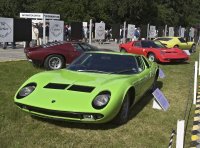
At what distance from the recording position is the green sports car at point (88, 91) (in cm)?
623

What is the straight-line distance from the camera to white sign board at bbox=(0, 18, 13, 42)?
60.3 feet

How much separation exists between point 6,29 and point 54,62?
6191 millimetres

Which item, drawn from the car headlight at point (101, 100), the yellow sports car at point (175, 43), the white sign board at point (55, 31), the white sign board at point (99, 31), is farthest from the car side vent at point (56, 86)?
the white sign board at point (99, 31)

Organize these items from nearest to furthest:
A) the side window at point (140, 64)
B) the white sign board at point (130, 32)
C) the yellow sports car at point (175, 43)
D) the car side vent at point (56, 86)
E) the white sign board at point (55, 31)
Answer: the car side vent at point (56, 86) < the side window at point (140, 64) < the white sign board at point (55, 31) < the yellow sports car at point (175, 43) < the white sign board at point (130, 32)

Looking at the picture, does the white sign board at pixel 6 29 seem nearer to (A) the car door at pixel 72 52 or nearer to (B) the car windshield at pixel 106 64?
(A) the car door at pixel 72 52

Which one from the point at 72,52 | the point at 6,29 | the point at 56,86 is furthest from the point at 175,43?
the point at 56,86

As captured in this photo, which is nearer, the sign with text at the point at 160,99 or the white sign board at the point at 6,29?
the sign with text at the point at 160,99

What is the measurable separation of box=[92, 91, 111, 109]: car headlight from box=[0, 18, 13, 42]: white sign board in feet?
42.6

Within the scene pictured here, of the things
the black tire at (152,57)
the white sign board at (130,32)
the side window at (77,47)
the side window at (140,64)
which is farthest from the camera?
the white sign board at (130,32)

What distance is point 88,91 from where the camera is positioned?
6574mm

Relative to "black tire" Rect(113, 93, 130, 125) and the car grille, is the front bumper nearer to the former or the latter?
the car grille

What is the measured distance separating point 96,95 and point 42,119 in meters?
1.29

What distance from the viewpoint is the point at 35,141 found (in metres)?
5.96

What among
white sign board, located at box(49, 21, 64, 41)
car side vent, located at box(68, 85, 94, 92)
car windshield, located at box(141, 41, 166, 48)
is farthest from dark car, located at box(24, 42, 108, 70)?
white sign board, located at box(49, 21, 64, 41)
